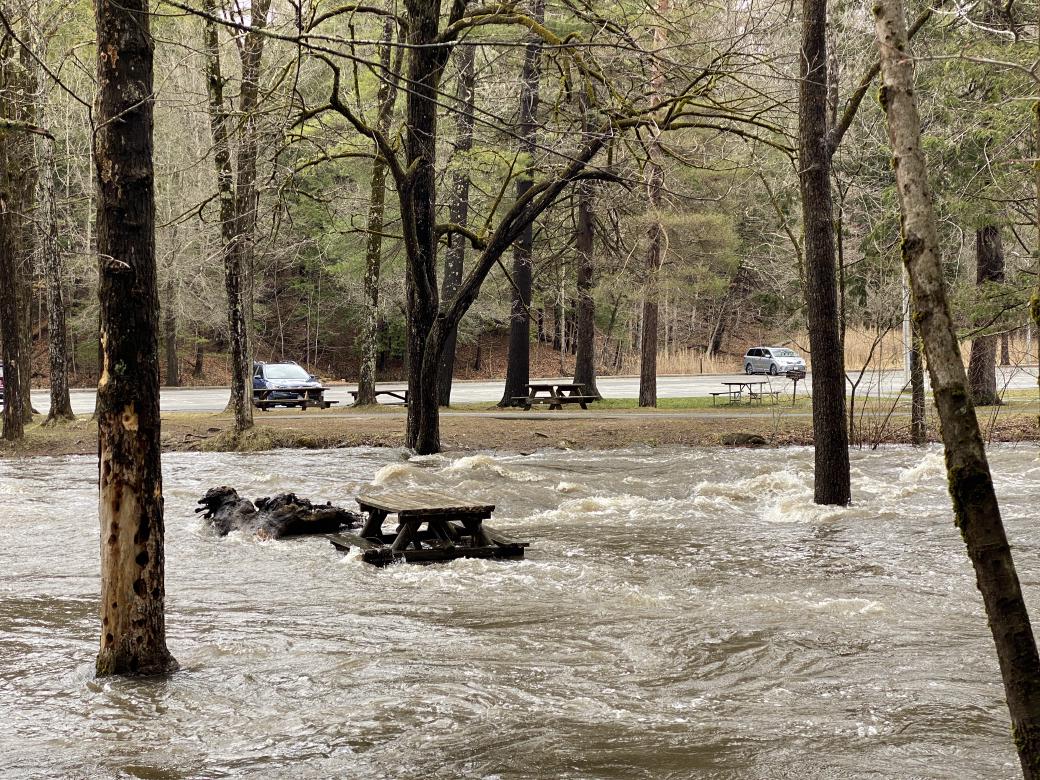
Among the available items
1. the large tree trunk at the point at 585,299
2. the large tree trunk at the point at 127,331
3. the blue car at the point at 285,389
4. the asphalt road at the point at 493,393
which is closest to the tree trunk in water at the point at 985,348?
the asphalt road at the point at 493,393

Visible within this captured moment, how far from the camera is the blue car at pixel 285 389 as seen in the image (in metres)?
31.7

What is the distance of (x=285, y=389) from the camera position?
3189cm

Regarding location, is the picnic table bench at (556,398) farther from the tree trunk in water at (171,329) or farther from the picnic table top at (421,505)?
the tree trunk in water at (171,329)

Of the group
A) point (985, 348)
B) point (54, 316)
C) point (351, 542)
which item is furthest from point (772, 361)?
point (351, 542)

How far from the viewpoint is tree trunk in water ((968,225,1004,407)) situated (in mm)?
26691

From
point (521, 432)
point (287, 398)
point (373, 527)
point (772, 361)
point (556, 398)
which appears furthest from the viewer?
point (772, 361)

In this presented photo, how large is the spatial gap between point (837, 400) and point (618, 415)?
43.9 ft

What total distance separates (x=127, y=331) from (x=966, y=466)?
16.3 ft

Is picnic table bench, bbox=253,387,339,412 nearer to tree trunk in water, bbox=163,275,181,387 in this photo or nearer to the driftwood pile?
tree trunk in water, bbox=163,275,181,387

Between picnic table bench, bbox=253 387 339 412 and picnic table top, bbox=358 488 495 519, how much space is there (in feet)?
63.8

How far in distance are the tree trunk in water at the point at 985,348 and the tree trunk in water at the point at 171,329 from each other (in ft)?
97.9

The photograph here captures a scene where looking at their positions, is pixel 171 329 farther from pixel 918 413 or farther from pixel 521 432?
pixel 918 413

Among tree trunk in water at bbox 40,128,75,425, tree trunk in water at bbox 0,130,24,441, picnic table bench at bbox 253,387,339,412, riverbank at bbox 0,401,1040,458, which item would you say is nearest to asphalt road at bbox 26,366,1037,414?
picnic table bench at bbox 253,387,339,412

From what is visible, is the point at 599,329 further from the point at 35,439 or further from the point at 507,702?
the point at 507,702
